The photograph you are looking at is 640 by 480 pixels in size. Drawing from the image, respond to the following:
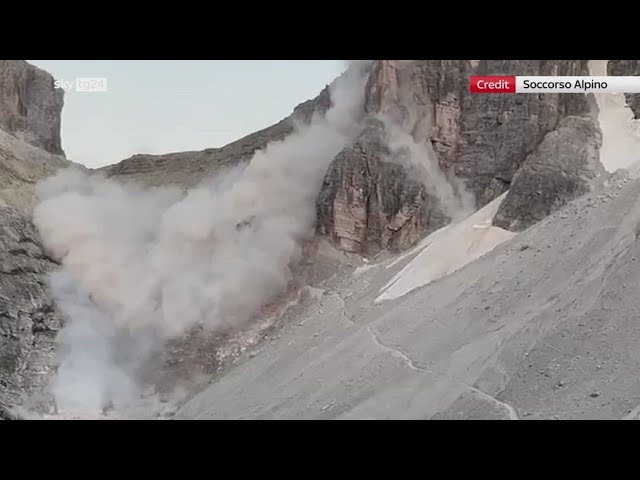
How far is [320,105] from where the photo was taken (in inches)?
761

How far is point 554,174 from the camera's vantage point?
15695 millimetres

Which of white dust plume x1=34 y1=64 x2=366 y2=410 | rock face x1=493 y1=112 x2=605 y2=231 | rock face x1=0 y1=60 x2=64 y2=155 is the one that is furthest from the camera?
rock face x1=0 y1=60 x2=64 y2=155

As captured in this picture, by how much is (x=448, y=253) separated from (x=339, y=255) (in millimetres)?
3384

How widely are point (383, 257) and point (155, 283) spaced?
17.9 feet

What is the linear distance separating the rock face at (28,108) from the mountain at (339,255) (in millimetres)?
69

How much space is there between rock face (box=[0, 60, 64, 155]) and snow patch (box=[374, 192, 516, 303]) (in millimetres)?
10490

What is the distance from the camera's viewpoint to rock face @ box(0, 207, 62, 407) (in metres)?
14.3

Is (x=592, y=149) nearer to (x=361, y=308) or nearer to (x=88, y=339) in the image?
(x=361, y=308)

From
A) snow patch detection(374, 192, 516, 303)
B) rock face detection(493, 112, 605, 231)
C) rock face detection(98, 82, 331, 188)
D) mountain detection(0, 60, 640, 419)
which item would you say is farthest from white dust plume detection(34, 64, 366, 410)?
rock face detection(493, 112, 605, 231)

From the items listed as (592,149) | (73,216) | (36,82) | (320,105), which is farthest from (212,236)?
(592,149)

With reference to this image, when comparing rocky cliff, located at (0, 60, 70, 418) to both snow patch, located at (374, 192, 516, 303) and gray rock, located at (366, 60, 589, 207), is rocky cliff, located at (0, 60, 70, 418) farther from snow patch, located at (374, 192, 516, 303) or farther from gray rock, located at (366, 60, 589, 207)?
gray rock, located at (366, 60, 589, 207)

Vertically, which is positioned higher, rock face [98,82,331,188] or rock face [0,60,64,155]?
rock face [0,60,64,155]

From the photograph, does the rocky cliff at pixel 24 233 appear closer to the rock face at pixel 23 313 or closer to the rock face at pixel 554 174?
the rock face at pixel 23 313

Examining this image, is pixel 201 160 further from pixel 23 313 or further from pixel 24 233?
pixel 23 313
